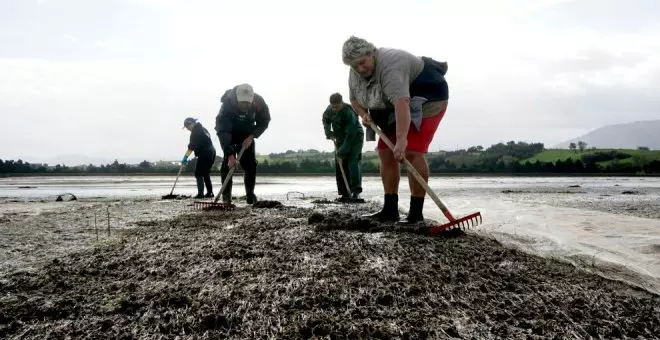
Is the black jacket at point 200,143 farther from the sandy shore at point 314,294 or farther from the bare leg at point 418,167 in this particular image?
the sandy shore at point 314,294

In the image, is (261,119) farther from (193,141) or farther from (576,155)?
(576,155)

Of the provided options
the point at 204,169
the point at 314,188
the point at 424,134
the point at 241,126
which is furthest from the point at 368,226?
the point at 314,188

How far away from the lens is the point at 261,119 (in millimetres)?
7098

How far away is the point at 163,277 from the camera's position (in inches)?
87.4

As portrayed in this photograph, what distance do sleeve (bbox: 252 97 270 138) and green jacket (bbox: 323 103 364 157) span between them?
1.37m

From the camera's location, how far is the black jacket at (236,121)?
260 inches

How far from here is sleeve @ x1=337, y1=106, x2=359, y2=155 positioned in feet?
25.7

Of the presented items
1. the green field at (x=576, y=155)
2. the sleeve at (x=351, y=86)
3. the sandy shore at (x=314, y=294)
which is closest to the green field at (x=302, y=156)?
the green field at (x=576, y=155)

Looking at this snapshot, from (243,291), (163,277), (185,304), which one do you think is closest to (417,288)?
(243,291)

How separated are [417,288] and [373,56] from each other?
8.07ft

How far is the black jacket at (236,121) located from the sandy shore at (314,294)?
12.2 ft

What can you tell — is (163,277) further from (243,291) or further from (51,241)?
(51,241)

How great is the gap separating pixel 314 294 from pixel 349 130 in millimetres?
6141

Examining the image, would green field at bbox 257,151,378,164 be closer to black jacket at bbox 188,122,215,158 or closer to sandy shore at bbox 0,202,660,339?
black jacket at bbox 188,122,215,158
